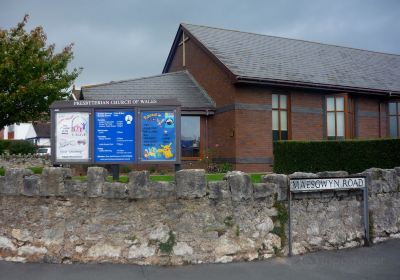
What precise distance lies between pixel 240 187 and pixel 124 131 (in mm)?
2871

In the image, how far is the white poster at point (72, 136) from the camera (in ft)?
28.0

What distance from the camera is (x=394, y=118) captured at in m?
21.0

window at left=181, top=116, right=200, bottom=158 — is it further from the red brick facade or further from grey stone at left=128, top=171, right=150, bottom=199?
grey stone at left=128, top=171, right=150, bottom=199

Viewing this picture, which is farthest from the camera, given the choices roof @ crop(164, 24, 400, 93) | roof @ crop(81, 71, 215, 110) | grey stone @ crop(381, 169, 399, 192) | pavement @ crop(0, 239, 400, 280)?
roof @ crop(81, 71, 215, 110)

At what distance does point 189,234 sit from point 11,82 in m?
14.2

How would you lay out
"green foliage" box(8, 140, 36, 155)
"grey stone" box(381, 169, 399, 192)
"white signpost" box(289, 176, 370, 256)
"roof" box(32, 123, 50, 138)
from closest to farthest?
"white signpost" box(289, 176, 370, 256) < "grey stone" box(381, 169, 399, 192) < "green foliage" box(8, 140, 36, 155) < "roof" box(32, 123, 50, 138)

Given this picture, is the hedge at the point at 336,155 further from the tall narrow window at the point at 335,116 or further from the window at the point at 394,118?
the window at the point at 394,118

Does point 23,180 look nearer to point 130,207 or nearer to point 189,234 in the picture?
point 130,207

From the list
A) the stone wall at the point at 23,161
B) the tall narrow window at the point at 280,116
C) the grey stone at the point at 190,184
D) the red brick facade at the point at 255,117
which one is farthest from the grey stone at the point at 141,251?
the stone wall at the point at 23,161

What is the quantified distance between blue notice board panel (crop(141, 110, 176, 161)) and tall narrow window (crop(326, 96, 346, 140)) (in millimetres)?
12480

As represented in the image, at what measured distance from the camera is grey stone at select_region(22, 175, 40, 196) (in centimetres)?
686

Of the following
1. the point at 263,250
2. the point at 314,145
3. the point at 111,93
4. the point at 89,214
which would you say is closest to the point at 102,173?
the point at 89,214

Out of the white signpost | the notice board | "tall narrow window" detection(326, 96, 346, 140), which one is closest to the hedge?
the white signpost

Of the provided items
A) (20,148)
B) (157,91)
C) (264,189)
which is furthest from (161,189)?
(20,148)
